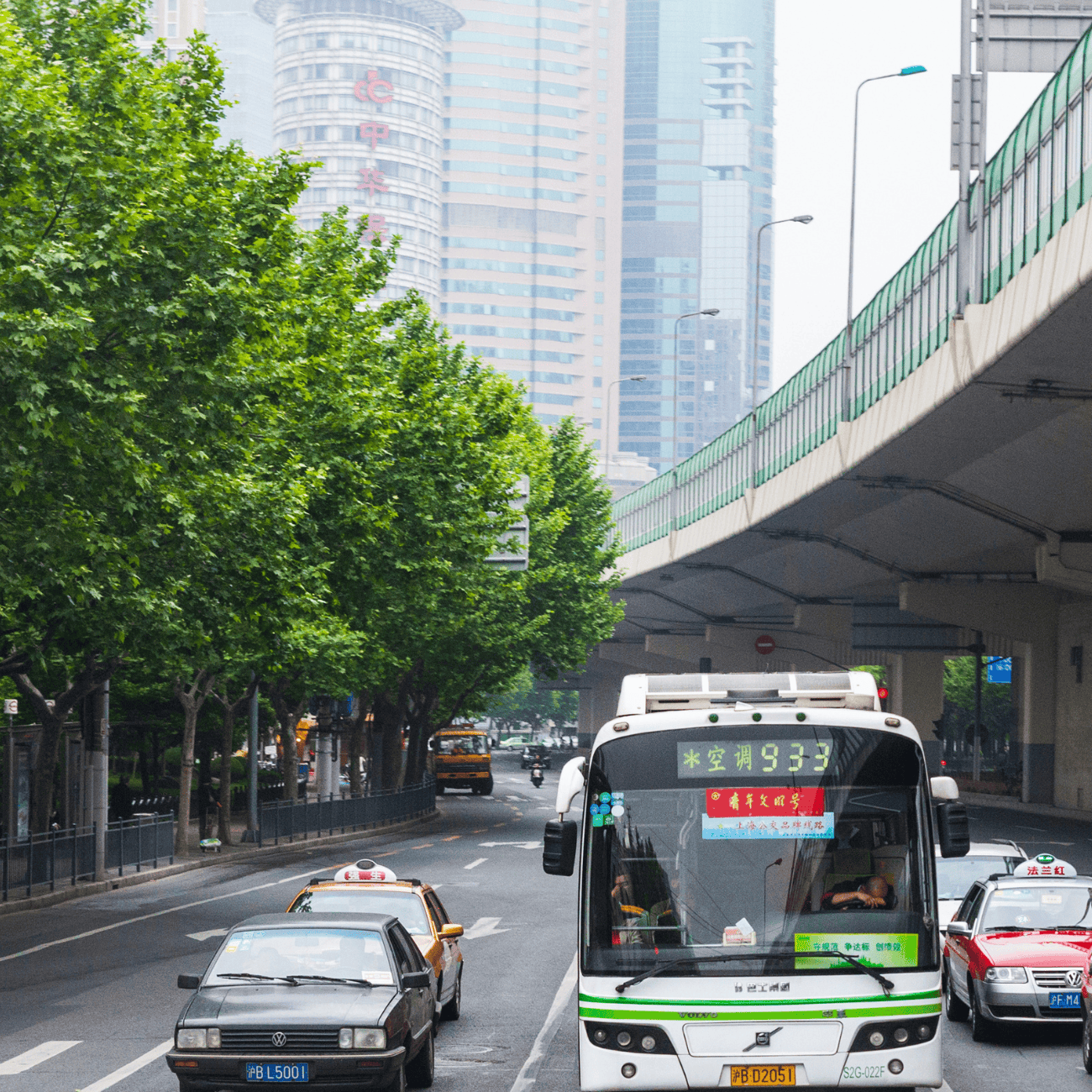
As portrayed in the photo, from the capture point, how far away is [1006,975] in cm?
1420

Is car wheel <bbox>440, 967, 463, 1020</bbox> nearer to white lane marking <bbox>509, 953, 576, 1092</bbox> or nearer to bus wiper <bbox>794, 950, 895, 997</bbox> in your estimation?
white lane marking <bbox>509, 953, 576, 1092</bbox>

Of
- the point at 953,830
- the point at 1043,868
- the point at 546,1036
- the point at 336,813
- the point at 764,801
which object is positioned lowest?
the point at 336,813

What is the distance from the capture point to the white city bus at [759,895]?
31.7 ft

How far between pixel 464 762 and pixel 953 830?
7054 cm

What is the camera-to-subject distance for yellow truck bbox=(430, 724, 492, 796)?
263 ft

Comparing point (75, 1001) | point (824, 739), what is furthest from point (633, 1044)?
point (75, 1001)

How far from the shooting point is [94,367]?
18828mm

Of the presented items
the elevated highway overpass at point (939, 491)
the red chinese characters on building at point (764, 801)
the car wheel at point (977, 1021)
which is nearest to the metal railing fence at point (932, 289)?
the elevated highway overpass at point (939, 491)

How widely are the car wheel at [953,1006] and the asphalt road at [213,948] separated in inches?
6.6

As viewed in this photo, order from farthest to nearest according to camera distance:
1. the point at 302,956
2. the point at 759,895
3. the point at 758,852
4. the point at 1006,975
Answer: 1. the point at 1006,975
2. the point at 302,956
3. the point at 758,852
4. the point at 759,895

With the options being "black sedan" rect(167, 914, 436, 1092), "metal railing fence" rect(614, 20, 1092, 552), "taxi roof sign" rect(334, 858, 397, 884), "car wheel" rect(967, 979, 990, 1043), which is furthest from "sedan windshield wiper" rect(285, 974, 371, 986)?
"metal railing fence" rect(614, 20, 1092, 552)

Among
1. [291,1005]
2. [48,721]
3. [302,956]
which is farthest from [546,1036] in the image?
[48,721]

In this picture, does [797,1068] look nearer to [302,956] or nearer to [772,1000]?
[772,1000]

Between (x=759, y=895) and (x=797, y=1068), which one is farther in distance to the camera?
(x=759, y=895)
